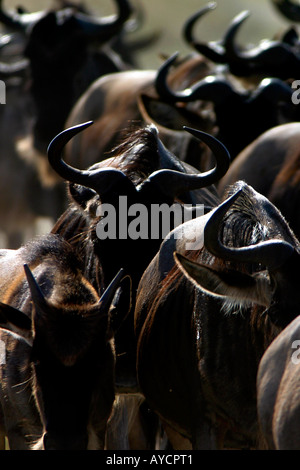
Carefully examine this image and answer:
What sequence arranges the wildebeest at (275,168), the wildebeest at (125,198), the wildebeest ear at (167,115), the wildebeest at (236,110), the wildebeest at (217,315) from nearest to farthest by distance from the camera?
the wildebeest at (217,315) → the wildebeest at (125,198) → the wildebeest at (275,168) → the wildebeest ear at (167,115) → the wildebeest at (236,110)

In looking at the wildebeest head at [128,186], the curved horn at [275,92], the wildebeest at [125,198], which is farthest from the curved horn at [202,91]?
the wildebeest head at [128,186]

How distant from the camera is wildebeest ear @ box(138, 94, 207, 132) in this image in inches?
409

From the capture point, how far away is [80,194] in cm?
675

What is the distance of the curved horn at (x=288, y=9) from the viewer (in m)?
17.3

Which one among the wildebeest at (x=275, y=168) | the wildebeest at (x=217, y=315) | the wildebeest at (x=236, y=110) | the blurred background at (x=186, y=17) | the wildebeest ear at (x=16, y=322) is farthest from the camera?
the blurred background at (x=186, y=17)

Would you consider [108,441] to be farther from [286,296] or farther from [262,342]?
[286,296]

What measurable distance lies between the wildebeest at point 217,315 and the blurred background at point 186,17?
30.2 m

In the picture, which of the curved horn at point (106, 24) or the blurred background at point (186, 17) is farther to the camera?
the blurred background at point (186, 17)

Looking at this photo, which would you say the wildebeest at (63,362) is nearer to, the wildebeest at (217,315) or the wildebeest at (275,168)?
the wildebeest at (217,315)

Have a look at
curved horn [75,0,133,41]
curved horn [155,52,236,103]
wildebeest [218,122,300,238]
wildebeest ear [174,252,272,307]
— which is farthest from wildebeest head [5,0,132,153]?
wildebeest ear [174,252,272,307]

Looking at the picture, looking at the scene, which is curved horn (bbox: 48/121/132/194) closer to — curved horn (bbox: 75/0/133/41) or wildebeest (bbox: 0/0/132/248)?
wildebeest (bbox: 0/0/132/248)

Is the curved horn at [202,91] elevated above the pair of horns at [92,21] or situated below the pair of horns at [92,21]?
below

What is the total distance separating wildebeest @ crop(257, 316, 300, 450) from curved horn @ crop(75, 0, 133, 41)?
9830 millimetres

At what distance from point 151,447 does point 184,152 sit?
4038 mm
